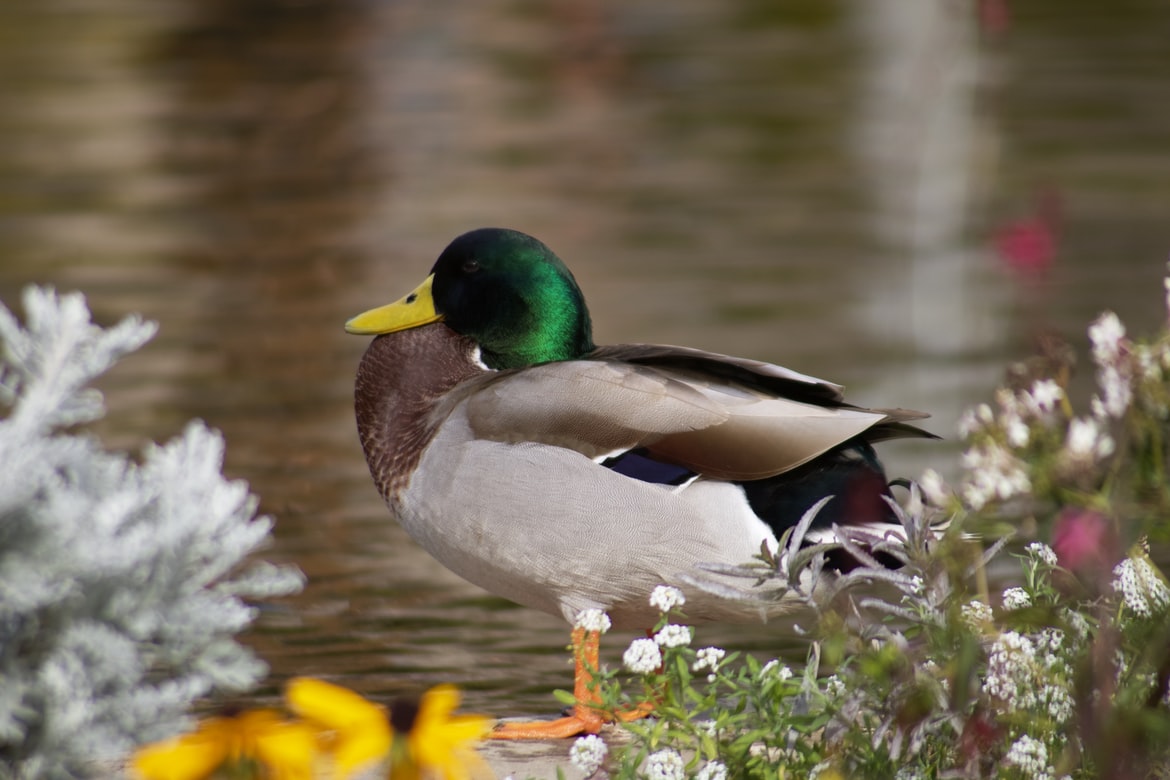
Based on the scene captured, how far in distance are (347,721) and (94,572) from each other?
1.17ft

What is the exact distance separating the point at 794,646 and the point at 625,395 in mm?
1133

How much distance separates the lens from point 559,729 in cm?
366

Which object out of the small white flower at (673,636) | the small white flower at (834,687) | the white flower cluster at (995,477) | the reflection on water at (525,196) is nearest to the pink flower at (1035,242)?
the reflection on water at (525,196)

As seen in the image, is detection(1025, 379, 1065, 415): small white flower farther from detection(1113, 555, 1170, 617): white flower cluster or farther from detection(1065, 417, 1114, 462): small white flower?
detection(1113, 555, 1170, 617): white flower cluster

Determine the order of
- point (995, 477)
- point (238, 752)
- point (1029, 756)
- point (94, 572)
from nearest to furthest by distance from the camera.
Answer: point (238, 752)
point (94, 572)
point (1029, 756)
point (995, 477)

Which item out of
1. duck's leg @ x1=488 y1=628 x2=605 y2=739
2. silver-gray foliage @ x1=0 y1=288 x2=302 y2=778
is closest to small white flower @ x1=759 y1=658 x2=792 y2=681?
silver-gray foliage @ x1=0 y1=288 x2=302 y2=778

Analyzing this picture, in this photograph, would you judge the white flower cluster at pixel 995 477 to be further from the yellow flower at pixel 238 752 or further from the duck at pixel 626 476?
the yellow flower at pixel 238 752

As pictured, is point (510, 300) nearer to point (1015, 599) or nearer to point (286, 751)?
point (1015, 599)

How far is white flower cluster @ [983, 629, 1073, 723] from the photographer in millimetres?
2635

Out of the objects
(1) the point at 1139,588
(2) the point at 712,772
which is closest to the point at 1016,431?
(1) the point at 1139,588

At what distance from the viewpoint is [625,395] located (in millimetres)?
3727

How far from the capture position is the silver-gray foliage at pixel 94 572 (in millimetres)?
2285

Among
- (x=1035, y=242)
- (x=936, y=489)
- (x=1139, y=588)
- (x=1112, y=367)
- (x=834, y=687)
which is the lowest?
(x=936, y=489)

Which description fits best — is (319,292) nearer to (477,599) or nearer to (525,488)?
(477,599)
